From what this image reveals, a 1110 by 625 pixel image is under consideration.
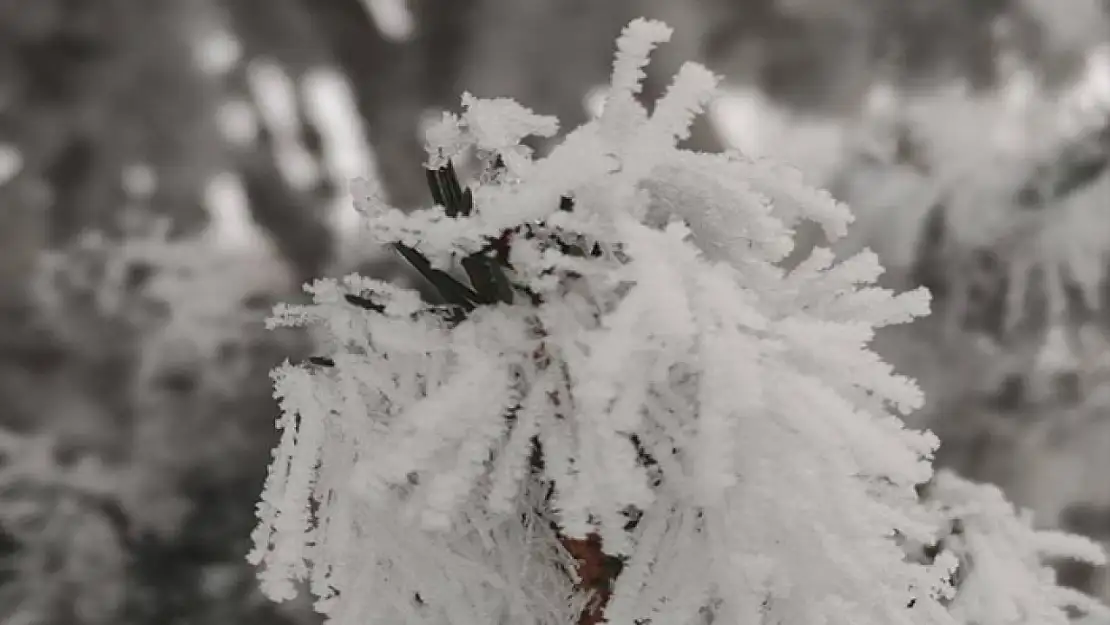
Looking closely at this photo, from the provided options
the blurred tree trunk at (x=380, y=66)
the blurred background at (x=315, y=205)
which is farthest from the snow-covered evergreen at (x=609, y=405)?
the blurred tree trunk at (x=380, y=66)

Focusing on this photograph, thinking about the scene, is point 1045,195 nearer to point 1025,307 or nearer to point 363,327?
point 1025,307

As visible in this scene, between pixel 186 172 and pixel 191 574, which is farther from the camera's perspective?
pixel 186 172

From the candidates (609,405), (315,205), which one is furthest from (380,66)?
(609,405)

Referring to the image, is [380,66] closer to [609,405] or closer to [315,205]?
[315,205]

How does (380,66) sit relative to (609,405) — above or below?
above

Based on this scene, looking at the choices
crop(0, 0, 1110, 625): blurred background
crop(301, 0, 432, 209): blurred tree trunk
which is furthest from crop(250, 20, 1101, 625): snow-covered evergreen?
crop(301, 0, 432, 209): blurred tree trunk

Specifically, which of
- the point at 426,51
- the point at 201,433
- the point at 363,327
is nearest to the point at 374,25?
the point at 426,51

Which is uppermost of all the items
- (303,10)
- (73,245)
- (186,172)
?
(303,10)

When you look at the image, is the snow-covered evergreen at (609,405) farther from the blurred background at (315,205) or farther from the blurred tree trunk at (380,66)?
the blurred tree trunk at (380,66)
